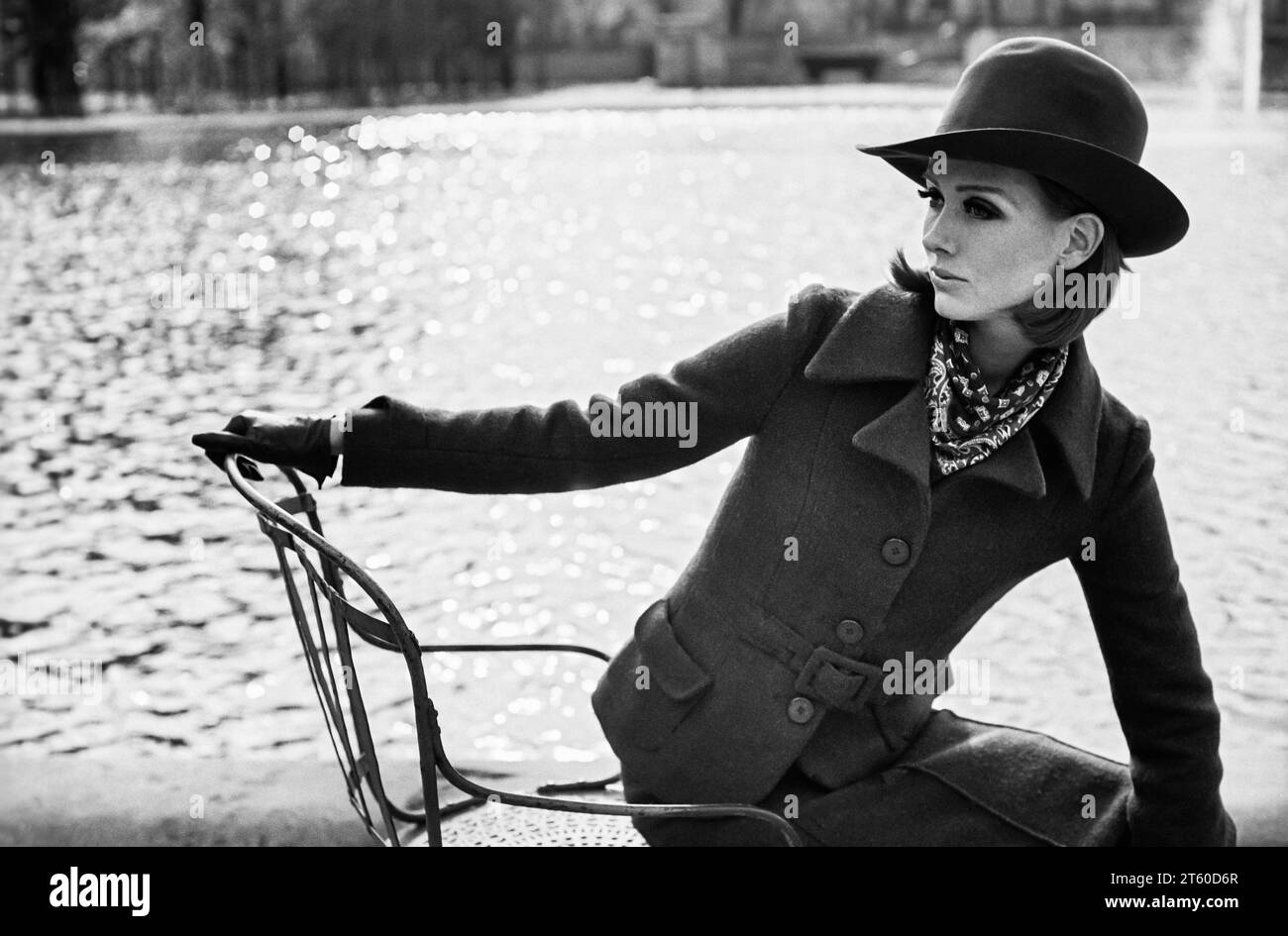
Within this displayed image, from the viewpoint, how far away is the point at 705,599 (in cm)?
210

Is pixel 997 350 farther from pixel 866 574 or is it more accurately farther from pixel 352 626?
pixel 352 626

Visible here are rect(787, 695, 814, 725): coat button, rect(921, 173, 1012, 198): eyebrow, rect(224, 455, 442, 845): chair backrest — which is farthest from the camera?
rect(787, 695, 814, 725): coat button

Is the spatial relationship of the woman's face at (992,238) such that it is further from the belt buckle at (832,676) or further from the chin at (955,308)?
the belt buckle at (832,676)

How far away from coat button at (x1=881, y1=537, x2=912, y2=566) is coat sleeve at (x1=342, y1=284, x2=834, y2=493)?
0.22 m

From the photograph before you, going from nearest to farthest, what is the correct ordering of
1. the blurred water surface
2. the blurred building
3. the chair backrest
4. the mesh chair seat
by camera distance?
the chair backrest < the mesh chair seat < the blurred water surface < the blurred building

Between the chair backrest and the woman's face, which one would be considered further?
the woman's face

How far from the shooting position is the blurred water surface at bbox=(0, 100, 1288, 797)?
185 inches

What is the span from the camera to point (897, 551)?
79.6 inches

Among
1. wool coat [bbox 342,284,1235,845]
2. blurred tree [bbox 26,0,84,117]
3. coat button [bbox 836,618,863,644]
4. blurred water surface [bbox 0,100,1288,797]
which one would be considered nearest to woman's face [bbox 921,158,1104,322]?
wool coat [bbox 342,284,1235,845]

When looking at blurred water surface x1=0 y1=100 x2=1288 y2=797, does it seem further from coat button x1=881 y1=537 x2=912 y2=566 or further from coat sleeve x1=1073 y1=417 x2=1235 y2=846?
coat button x1=881 y1=537 x2=912 y2=566

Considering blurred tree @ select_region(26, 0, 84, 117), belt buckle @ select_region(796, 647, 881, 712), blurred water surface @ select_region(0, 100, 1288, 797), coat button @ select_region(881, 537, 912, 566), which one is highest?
blurred tree @ select_region(26, 0, 84, 117)

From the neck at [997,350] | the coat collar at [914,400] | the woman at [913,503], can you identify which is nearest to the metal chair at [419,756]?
the woman at [913,503]

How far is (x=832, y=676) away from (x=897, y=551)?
17 centimetres

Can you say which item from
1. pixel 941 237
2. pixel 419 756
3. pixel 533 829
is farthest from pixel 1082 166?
pixel 533 829
